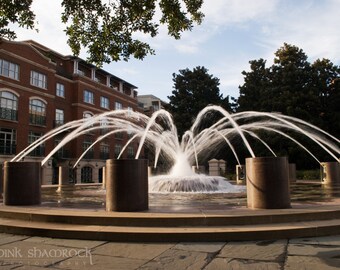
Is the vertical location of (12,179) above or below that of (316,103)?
below

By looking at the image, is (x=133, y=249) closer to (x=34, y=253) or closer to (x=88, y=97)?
(x=34, y=253)

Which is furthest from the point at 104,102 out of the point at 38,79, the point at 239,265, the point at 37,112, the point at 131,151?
the point at 239,265

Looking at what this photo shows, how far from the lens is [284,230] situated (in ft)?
21.7

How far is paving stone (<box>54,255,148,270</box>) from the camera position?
5074 millimetres

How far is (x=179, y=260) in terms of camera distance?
5363 mm

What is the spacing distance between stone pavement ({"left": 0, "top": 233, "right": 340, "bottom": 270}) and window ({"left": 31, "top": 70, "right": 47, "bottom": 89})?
4065 cm

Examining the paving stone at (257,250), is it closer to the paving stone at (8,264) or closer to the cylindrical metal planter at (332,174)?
the paving stone at (8,264)

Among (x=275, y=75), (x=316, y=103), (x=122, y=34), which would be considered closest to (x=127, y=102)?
(x=275, y=75)

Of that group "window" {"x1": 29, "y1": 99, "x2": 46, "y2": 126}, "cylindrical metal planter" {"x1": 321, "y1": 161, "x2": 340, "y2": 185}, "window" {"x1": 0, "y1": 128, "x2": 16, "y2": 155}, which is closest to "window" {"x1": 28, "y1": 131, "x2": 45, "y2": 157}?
"window" {"x1": 29, "y1": 99, "x2": 46, "y2": 126}

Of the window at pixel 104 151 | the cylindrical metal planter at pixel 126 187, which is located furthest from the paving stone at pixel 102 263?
the window at pixel 104 151

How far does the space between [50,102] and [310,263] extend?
4600cm

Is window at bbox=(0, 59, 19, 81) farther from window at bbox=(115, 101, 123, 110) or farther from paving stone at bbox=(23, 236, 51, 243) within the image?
paving stone at bbox=(23, 236, 51, 243)

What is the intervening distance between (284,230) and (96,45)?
7223 mm

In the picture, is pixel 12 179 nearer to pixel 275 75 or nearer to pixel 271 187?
pixel 271 187
